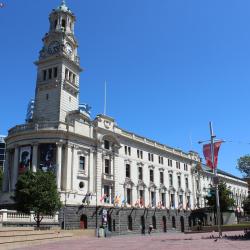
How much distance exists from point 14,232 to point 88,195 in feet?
91.3

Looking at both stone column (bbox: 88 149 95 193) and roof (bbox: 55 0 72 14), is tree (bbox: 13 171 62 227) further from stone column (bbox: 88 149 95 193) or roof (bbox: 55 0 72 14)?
roof (bbox: 55 0 72 14)

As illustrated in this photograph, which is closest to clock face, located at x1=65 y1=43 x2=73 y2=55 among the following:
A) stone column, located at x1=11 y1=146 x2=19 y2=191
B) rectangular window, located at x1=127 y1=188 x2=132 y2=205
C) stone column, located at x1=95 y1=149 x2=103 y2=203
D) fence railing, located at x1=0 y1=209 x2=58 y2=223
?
stone column, located at x1=95 y1=149 x2=103 y2=203

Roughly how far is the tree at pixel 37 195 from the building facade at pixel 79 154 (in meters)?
9.07

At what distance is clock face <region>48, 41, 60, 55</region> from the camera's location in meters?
64.1

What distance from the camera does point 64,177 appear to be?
54500 mm

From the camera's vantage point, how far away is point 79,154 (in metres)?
57.7

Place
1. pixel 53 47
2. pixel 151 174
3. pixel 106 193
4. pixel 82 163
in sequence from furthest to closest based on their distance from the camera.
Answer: pixel 151 174
pixel 53 47
pixel 106 193
pixel 82 163

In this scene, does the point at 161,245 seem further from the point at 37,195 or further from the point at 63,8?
the point at 63,8

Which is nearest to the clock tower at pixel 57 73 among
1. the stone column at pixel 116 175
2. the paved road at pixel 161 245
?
the stone column at pixel 116 175

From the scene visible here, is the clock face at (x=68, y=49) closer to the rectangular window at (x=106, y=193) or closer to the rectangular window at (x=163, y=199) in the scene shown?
the rectangular window at (x=106, y=193)

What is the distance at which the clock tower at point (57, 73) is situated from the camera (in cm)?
6128

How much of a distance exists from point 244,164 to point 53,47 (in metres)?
68.9

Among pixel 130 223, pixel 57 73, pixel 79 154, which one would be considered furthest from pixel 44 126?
pixel 130 223

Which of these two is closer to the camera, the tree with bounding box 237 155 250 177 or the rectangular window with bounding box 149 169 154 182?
the rectangular window with bounding box 149 169 154 182
